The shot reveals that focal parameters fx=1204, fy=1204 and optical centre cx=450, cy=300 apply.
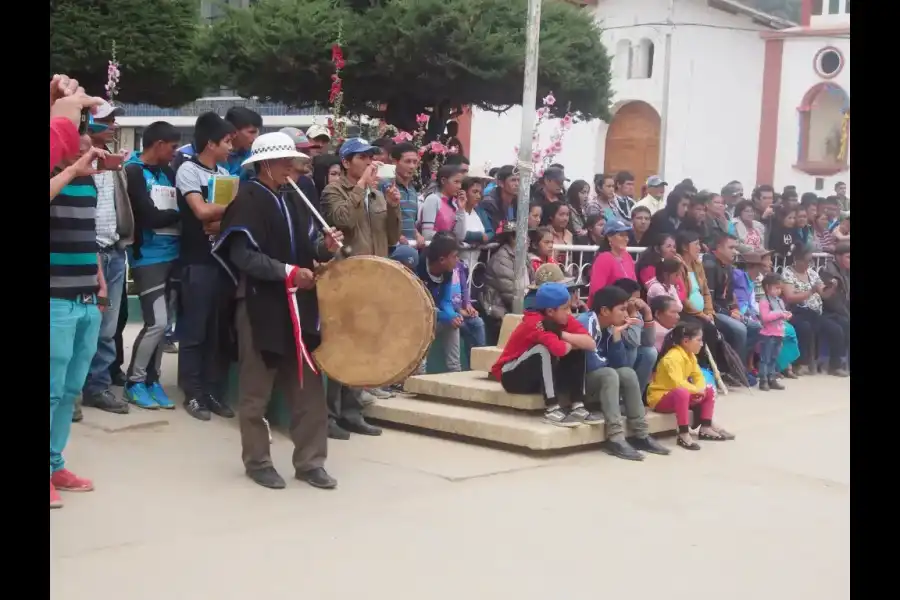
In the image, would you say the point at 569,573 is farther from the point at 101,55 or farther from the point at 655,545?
the point at 101,55

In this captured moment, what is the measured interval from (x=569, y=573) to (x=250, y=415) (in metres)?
1.89

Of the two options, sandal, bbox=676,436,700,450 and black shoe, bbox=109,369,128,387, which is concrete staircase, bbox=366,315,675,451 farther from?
black shoe, bbox=109,369,128,387

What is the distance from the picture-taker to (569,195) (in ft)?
36.3

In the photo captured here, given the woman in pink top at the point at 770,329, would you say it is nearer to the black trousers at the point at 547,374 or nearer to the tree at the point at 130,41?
the black trousers at the point at 547,374

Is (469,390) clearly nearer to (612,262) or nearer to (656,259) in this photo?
(612,262)

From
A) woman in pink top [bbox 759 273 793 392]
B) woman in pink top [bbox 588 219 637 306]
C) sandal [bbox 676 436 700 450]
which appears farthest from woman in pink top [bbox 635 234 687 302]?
sandal [bbox 676 436 700 450]

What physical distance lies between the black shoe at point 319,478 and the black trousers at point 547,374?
1787 mm

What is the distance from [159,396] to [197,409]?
293 mm

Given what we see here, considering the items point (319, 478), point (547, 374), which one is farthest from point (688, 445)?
point (319, 478)

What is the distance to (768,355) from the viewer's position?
36.0 ft

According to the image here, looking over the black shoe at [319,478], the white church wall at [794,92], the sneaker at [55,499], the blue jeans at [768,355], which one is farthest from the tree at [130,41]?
the white church wall at [794,92]

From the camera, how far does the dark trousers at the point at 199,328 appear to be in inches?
285

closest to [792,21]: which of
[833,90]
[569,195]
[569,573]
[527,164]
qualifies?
[833,90]

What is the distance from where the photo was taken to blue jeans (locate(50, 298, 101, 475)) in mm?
5242
